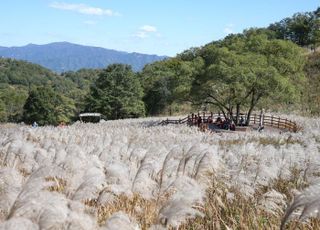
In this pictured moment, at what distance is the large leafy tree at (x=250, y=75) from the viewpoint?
1554 inches

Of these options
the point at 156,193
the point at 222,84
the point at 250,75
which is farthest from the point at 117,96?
the point at 156,193

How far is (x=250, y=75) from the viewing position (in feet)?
129

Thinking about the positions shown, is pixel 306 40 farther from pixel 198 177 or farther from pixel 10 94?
pixel 198 177

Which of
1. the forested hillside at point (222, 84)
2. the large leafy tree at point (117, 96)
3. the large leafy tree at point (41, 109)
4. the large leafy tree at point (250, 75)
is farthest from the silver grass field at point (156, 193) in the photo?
the large leafy tree at point (41, 109)

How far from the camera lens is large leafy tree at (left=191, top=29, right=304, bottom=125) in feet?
129

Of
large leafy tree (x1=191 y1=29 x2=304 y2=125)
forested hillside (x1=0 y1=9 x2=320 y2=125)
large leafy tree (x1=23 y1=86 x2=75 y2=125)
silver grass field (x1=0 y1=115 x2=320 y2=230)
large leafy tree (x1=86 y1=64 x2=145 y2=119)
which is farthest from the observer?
large leafy tree (x1=23 y1=86 x2=75 y2=125)

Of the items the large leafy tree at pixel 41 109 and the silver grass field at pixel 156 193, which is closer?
the silver grass field at pixel 156 193

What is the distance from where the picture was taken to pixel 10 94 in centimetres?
13700

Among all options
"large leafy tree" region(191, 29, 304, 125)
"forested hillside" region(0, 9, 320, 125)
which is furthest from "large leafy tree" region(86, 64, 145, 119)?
"large leafy tree" region(191, 29, 304, 125)

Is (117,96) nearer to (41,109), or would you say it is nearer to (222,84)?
(41,109)

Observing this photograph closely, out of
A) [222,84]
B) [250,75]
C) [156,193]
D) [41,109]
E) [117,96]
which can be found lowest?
[41,109]

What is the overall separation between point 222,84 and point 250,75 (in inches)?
103

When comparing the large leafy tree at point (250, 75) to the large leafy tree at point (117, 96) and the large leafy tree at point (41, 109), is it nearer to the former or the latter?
the large leafy tree at point (117, 96)

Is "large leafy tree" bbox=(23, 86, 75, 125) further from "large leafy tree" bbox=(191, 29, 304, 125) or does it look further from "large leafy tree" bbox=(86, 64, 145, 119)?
"large leafy tree" bbox=(191, 29, 304, 125)
